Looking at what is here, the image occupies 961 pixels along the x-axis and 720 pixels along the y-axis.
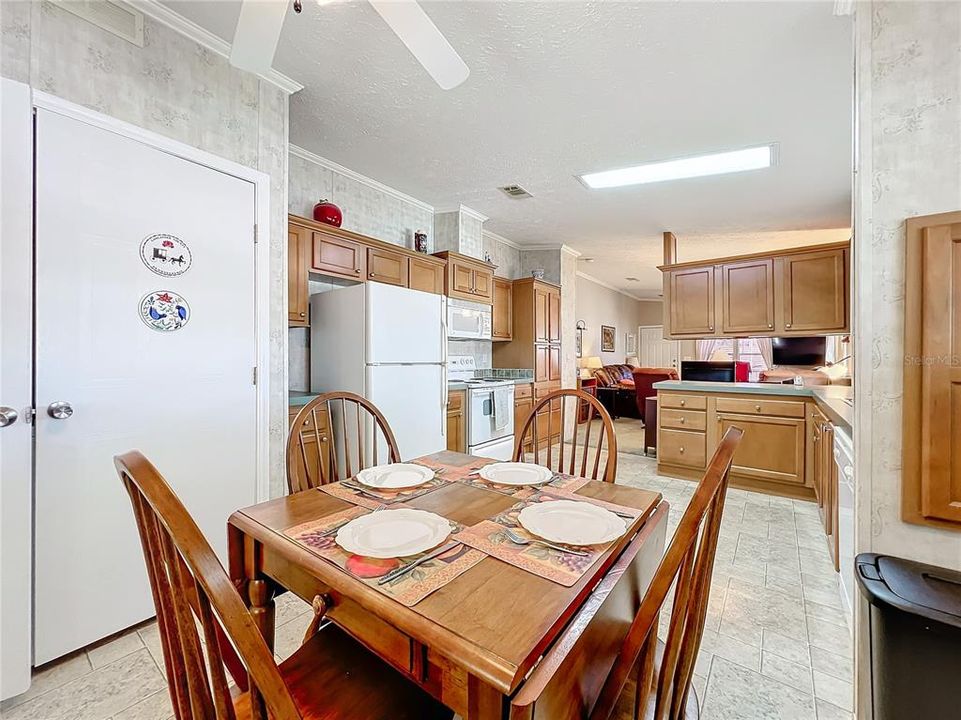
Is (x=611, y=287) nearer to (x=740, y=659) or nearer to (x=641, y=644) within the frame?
(x=740, y=659)

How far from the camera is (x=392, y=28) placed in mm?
1331

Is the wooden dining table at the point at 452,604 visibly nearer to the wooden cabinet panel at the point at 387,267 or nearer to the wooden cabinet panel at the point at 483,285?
the wooden cabinet panel at the point at 387,267

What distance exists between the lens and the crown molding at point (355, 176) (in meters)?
3.16

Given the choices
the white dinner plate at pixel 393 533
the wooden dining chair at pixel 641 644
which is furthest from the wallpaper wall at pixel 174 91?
the wooden dining chair at pixel 641 644

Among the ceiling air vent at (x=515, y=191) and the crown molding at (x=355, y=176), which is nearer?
A: the crown molding at (x=355, y=176)

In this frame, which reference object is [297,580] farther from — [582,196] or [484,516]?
[582,196]

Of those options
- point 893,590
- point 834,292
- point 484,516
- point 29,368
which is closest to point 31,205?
point 29,368

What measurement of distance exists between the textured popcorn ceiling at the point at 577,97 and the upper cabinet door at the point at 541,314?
4.71ft

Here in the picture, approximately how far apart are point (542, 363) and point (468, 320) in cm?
142

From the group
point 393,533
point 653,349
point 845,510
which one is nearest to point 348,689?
point 393,533

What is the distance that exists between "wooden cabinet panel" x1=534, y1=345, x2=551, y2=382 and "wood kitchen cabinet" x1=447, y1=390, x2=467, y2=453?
1563 millimetres

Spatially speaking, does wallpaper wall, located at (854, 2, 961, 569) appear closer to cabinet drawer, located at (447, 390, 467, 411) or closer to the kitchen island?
the kitchen island

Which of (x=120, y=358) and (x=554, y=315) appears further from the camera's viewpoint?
(x=554, y=315)

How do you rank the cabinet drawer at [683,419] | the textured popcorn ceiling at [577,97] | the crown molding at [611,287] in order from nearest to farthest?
the textured popcorn ceiling at [577,97], the cabinet drawer at [683,419], the crown molding at [611,287]
